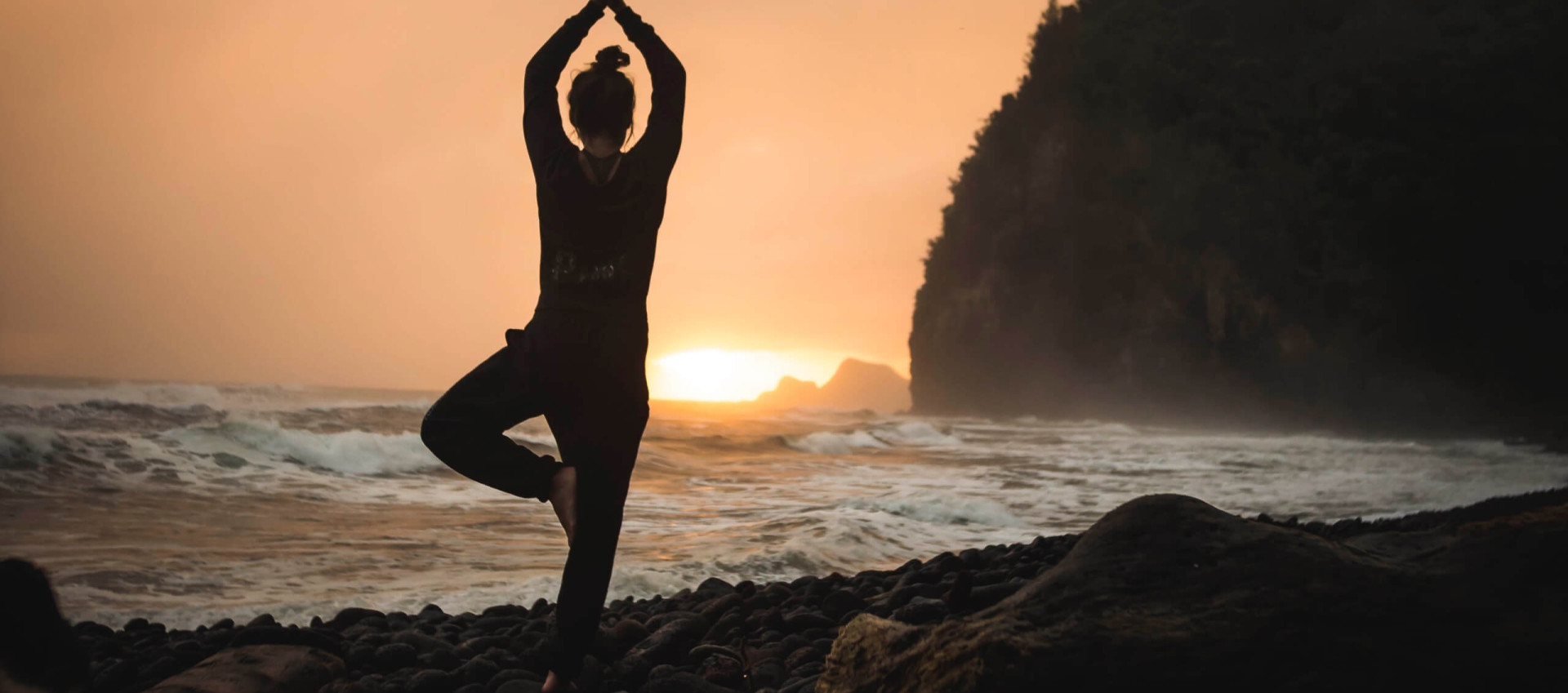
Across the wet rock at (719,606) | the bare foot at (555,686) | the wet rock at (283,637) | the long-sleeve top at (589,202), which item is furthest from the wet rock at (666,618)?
the long-sleeve top at (589,202)

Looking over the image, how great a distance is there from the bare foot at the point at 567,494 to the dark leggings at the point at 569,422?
17mm

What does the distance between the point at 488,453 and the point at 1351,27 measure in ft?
159

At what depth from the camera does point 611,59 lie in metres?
2.87

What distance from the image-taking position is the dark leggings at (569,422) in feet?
9.00

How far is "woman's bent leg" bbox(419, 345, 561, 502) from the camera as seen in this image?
9.02 ft

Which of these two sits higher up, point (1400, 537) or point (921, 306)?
point (921, 306)

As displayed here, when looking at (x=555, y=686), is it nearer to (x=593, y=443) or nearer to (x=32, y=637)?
(x=593, y=443)

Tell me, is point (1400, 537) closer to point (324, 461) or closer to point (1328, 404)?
point (324, 461)

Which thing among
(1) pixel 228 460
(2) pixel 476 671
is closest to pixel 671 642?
(2) pixel 476 671

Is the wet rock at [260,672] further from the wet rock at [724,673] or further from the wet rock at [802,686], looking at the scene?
the wet rock at [802,686]

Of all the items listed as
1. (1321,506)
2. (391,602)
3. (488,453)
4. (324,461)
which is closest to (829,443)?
(324,461)

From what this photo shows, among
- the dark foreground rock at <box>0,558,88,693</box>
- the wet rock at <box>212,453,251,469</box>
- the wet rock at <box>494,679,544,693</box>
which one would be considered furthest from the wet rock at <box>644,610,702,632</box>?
the wet rock at <box>212,453,251,469</box>

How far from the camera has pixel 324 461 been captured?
1392cm

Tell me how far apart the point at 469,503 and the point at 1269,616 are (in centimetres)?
907
